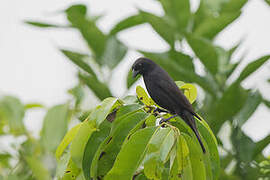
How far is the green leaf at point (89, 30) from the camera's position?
193 cm

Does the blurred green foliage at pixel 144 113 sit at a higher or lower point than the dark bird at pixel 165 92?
lower

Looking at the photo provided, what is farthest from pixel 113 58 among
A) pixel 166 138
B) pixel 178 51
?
pixel 166 138

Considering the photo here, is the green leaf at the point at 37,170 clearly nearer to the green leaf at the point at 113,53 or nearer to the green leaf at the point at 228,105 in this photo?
the green leaf at the point at 113,53

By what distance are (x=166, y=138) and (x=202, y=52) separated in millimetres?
934

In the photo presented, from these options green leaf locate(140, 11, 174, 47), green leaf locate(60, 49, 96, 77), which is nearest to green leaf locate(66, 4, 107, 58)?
green leaf locate(60, 49, 96, 77)

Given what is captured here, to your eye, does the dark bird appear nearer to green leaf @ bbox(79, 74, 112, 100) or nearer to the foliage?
the foliage

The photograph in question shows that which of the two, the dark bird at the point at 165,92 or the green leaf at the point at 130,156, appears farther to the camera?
the dark bird at the point at 165,92

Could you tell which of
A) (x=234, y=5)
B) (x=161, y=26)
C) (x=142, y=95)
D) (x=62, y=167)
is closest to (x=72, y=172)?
(x=62, y=167)

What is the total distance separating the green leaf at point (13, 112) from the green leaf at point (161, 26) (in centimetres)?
73

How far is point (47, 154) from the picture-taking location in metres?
2.00

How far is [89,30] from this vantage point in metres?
1.95

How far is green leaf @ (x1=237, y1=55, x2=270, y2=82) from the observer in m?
1.62

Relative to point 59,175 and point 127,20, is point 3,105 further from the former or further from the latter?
point 59,175

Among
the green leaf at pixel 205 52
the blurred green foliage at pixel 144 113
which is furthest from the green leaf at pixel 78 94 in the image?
the green leaf at pixel 205 52
